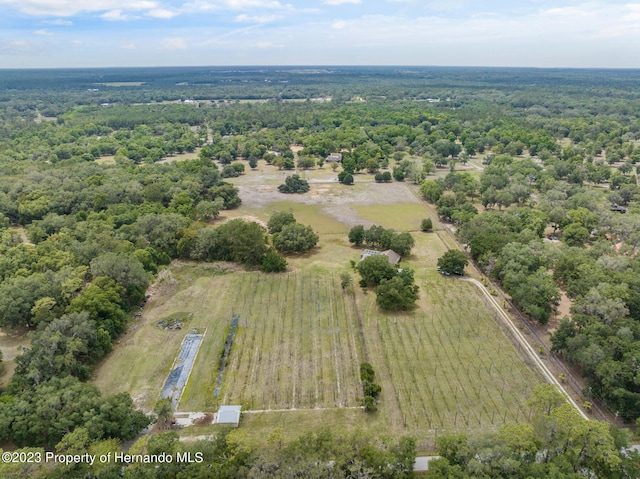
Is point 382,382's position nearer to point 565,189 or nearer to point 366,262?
point 366,262

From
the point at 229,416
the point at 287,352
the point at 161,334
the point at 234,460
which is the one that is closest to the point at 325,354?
the point at 287,352

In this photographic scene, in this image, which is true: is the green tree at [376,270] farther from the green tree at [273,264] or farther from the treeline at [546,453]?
the treeline at [546,453]

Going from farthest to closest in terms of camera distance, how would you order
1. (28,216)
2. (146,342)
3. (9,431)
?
(28,216)
(146,342)
(9,431)

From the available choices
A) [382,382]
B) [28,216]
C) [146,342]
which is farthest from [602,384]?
[28,216]

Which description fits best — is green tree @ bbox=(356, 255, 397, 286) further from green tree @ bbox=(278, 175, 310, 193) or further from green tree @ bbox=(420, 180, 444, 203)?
green tree @ bbox=(278, 175, 310, 193)

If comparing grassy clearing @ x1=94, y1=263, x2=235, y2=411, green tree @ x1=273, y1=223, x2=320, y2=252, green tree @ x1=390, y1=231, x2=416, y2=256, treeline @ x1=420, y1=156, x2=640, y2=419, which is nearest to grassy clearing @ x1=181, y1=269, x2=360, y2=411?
grassy clearing @ x1=94, y1=263, x2=235, y2=411

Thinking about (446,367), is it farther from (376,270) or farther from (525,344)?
(376,270)
